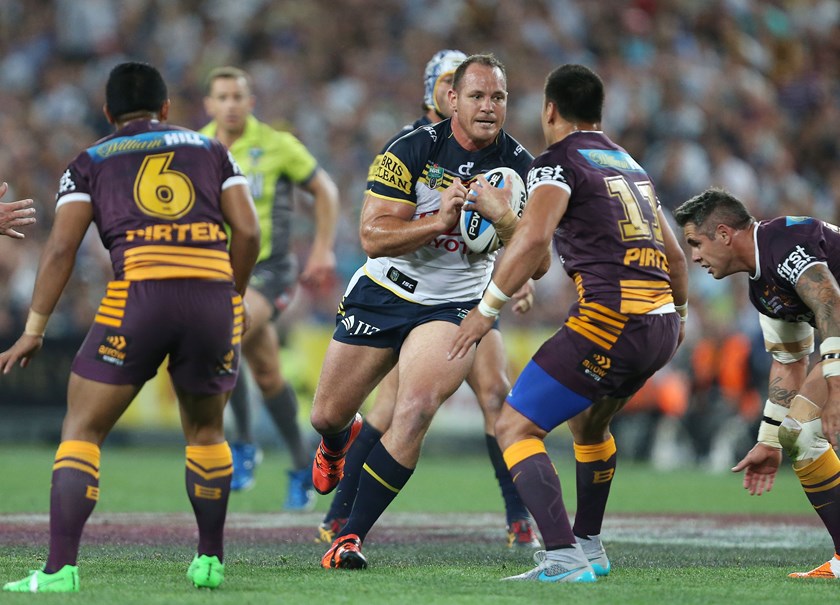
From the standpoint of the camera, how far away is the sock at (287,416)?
1060cm

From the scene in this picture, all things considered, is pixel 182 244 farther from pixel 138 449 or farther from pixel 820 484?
pixel 138 449

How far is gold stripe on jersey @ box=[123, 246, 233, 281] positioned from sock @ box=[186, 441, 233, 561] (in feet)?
2.70

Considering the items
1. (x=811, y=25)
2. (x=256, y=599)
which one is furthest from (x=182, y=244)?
(x=811, y=25)

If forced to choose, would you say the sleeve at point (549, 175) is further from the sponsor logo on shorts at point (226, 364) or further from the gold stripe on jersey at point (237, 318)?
the sponsor logo on shorts at point (226, 364)

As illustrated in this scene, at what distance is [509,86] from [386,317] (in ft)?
44.9

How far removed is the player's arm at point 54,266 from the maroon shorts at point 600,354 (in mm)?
2221

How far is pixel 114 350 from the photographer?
5.56 meters

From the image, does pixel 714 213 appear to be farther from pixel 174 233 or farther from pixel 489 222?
pixel 174 233

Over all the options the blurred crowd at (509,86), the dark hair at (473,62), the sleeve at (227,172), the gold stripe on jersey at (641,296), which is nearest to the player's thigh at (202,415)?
the sleeve at (227,172)

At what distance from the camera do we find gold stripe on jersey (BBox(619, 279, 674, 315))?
6.14 meters

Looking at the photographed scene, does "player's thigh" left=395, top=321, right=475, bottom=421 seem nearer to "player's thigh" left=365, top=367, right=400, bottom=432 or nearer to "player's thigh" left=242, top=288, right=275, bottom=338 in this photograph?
"player's thigh" left=365, top=367, right=400, bottom=432

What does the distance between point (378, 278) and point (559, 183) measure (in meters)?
1.69

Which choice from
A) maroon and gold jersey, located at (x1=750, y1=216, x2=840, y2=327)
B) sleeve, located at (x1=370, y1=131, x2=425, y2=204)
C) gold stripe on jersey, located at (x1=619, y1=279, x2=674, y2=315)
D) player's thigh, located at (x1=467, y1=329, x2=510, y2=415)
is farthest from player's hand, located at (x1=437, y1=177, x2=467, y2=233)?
player's thigh, located at (x1=467, y1=329, x2=510, y2=415)

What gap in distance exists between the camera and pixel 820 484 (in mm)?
6688
